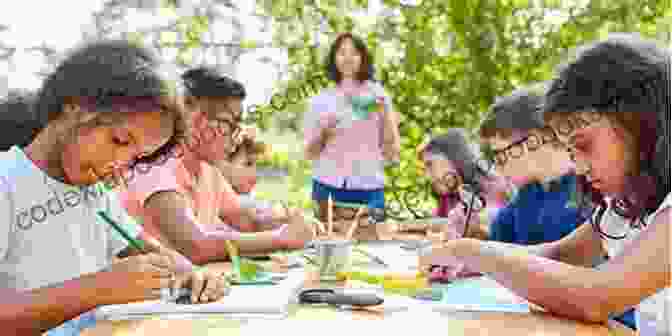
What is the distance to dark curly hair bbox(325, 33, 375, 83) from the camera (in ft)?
9.83

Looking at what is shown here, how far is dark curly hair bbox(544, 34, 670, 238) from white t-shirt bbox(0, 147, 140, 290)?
84 centimetres

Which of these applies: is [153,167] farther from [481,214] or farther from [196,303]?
[481,214]

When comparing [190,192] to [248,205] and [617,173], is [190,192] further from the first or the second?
[617,173]

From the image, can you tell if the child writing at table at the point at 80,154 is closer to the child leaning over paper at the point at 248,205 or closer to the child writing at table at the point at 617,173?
the child writing at table at the point at 617,173

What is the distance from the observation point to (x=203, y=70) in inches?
77.1

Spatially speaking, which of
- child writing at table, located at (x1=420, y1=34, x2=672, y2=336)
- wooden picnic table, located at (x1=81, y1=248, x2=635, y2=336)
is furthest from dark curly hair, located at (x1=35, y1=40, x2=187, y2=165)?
child writing at table, located at (x1=420, y1=34, x2=672, y2=336)

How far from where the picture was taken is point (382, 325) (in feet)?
3.44

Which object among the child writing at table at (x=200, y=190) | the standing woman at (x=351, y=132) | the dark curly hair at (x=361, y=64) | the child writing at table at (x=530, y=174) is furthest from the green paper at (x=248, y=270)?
the dark curly hair at (x=361, y=64)

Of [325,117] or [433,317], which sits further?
[325,117]

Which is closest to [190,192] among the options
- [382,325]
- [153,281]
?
[153,281]

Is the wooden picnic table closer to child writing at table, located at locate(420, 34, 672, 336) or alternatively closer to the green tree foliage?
child writing at table, located at locate(420, 34, 672, 336)

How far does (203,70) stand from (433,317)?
1098 mm

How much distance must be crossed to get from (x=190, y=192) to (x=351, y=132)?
117cm

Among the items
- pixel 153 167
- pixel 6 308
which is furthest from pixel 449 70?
pixel 6 308
